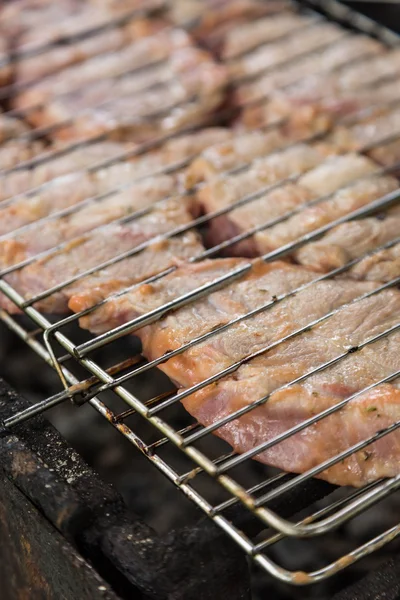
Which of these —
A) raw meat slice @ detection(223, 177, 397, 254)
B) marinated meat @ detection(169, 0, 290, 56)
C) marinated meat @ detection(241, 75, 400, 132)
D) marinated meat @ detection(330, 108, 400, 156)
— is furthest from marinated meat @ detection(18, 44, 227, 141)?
raw meat slice @ detection(223, 177, 397, 254)

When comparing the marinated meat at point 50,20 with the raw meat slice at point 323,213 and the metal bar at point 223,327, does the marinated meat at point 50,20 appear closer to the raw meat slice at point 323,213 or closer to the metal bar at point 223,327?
the raw meat slice at point 323,213

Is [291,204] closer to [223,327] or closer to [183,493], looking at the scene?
[223,327]

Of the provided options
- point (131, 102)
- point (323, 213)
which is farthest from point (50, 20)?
point (323, 213)

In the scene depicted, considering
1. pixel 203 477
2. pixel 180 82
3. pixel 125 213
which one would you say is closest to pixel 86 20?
pixel 180 82

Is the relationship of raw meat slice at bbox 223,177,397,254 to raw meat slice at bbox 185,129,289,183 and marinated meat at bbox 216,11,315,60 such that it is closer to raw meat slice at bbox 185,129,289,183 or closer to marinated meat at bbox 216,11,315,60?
raw meat slice at bbox 185,129,289,183

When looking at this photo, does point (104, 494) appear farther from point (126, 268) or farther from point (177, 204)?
point (177, 204)
